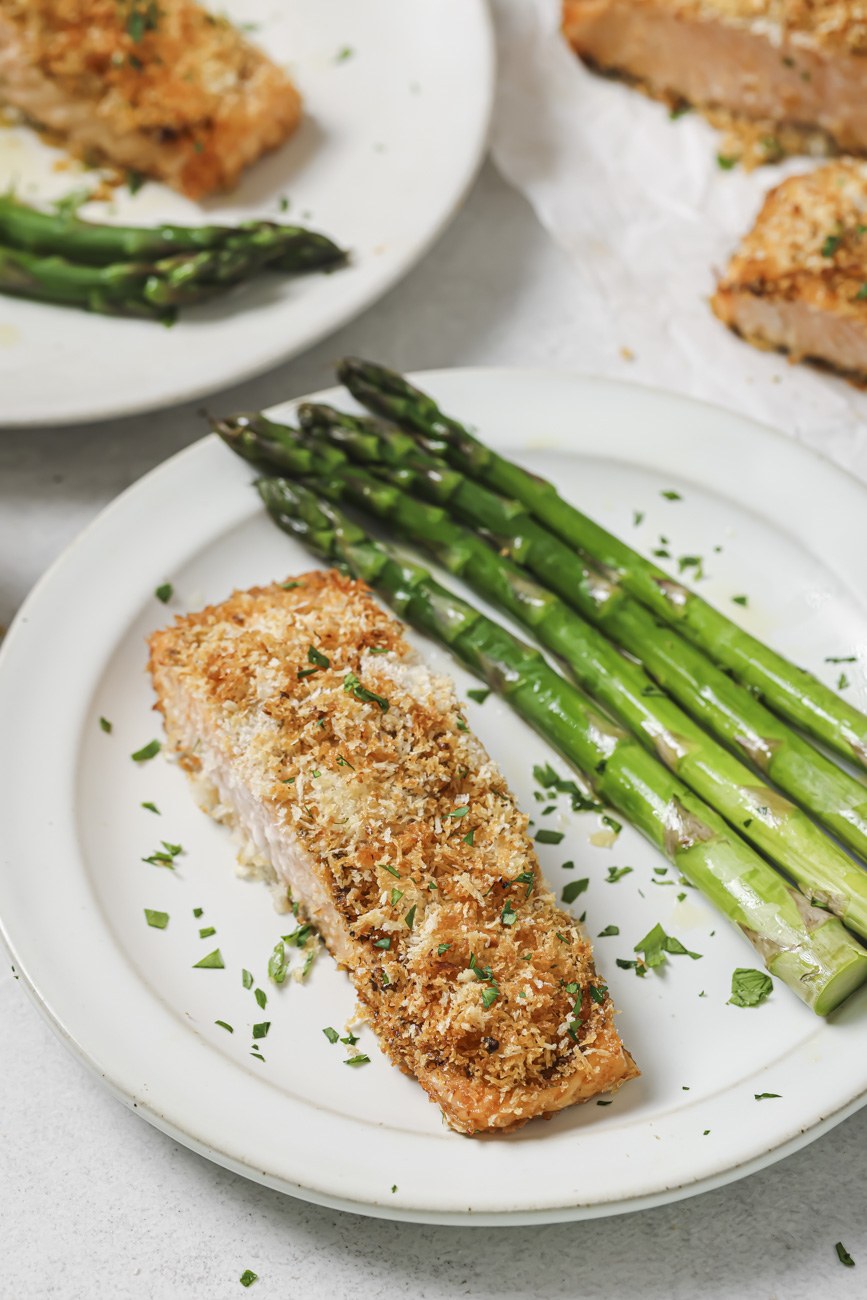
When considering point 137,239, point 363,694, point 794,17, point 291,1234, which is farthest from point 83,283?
point 291,1234

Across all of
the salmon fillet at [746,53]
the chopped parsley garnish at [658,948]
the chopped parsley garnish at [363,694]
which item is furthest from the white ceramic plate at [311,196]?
the chopped parsley garnish at [658,948]

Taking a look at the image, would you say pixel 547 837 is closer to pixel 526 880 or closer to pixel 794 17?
pixel 526 880

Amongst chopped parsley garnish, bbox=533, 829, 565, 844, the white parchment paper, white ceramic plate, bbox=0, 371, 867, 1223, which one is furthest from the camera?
the white parchment paper

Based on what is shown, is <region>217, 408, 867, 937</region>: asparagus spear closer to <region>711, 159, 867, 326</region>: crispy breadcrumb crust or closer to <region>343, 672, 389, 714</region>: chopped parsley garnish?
<region>343, 672, 389, 714</region>: chopped parsley garnish

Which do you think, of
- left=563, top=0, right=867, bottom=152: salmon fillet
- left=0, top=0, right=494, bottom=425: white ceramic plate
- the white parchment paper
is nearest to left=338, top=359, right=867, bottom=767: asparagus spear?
left=0, top=0, right=494, bottom=425: white ceramic plate

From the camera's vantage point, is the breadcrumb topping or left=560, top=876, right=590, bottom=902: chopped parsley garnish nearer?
left=560, top=876, right=590, bottom=902: chopped parsley garnish

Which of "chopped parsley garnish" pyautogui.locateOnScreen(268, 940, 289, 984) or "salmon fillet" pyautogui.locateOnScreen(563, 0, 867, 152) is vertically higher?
"salmon fillet" pyautogui.locateOnScreen(563, 0, 867, 152)

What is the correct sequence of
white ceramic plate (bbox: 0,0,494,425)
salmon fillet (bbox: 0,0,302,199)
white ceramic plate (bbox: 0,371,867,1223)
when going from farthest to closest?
salmon fillet (bbox: 0,0,302,199)
white ceramic plate (bbox: 0,0,494,425)
white ceramic plate (bbox: 0,371,867,1223)
